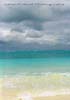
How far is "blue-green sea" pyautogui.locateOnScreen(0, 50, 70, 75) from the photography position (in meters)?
1.22

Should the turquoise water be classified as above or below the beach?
above

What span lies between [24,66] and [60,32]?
10.3 inches

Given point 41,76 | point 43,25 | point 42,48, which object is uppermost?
point 43,25

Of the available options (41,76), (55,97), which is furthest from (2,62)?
(55,97)

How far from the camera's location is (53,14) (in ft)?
4.00

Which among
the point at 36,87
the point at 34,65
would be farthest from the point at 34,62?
the point at 36,87

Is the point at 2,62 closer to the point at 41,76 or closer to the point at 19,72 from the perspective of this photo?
the point at 19,72

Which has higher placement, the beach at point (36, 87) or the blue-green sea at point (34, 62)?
the blue-green sea at point (34, 62)

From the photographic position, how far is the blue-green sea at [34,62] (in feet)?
3.99

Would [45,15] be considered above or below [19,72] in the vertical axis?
above

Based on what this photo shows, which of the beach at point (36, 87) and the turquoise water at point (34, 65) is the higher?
the turquoise water at point (34, 65)

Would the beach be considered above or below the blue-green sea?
below

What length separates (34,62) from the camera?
1233 mm

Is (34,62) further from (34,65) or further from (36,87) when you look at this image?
(36,87)
